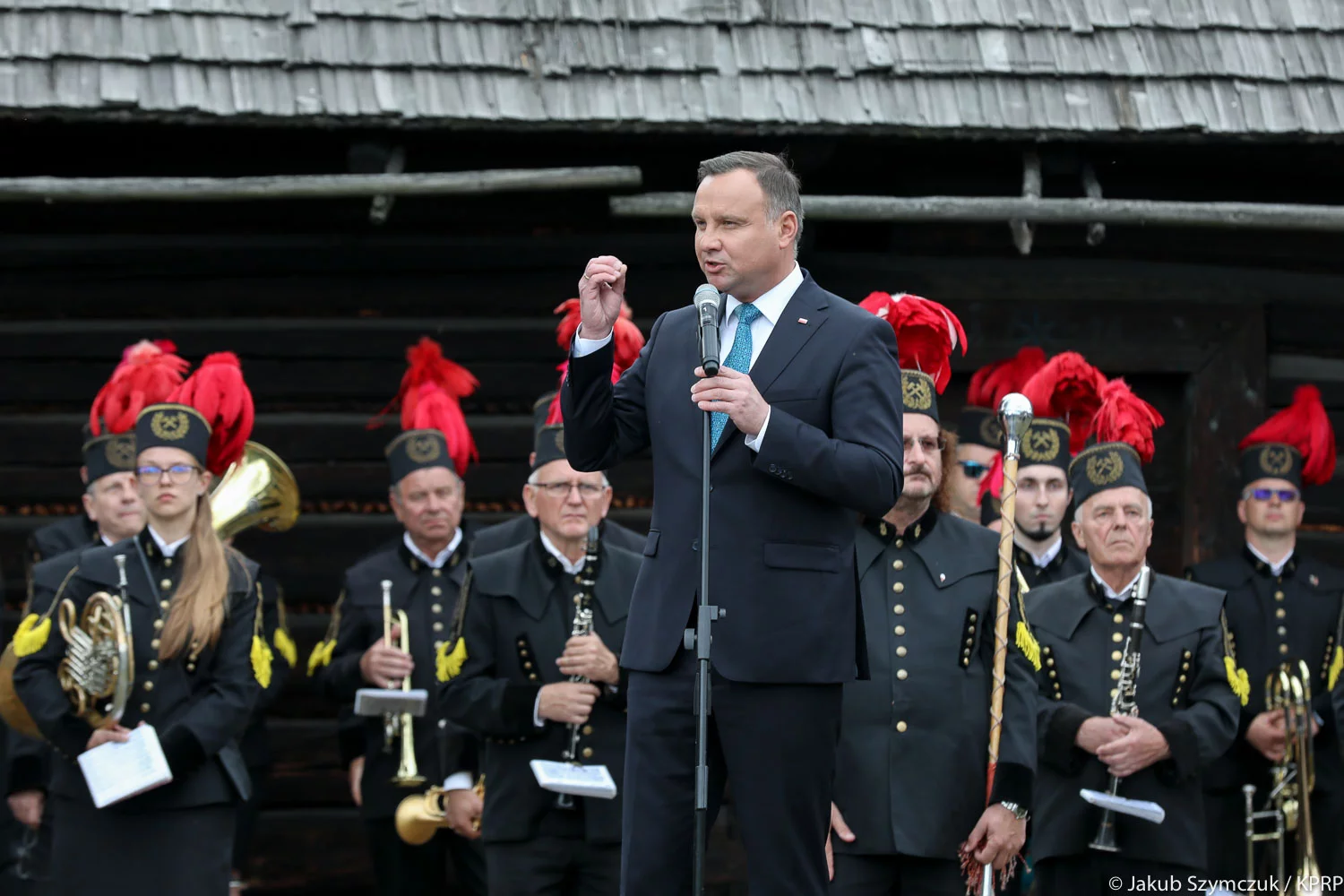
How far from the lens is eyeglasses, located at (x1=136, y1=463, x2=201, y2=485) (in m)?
6.88

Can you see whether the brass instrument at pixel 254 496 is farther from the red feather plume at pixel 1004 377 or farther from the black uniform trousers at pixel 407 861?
the red feather plume at pixel 1004 377

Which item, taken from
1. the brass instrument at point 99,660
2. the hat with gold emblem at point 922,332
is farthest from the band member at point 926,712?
the brass instrument at point 99,660

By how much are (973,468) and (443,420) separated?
7.76 feet

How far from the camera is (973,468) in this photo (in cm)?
852

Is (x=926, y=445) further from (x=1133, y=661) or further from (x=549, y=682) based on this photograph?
(x=549, y=682)

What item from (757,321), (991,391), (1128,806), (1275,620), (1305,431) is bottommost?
(1128,806)

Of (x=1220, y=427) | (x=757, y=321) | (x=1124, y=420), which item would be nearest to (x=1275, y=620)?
(x=1220, y=427)

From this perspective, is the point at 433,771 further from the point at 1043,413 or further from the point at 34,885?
the point at 1043,413

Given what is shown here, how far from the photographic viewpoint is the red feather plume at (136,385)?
25.2 ft

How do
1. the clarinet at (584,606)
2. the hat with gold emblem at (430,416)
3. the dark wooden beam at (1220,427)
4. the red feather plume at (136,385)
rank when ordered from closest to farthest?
the clarinet at (584,606), the red feather plume at (136,385), the hat with gold emblem at (430,416), the dark wooden beam at (1220,427)

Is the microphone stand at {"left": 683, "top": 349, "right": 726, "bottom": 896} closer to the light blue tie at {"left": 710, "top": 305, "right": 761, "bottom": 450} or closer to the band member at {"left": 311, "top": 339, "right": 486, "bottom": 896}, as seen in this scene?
the light blue tie at {"left": 710, "top": 305, "right": 761, "bottom": 450}

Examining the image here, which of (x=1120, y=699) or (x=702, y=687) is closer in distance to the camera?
(x=702, y=687)

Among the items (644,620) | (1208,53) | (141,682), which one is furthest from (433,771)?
(1208,53)

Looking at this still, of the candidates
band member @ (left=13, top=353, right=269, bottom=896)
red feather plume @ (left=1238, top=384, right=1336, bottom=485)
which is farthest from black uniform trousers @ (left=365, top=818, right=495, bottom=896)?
red feather plume @ (left=1238, top=384, right=1336, bottom=485)
